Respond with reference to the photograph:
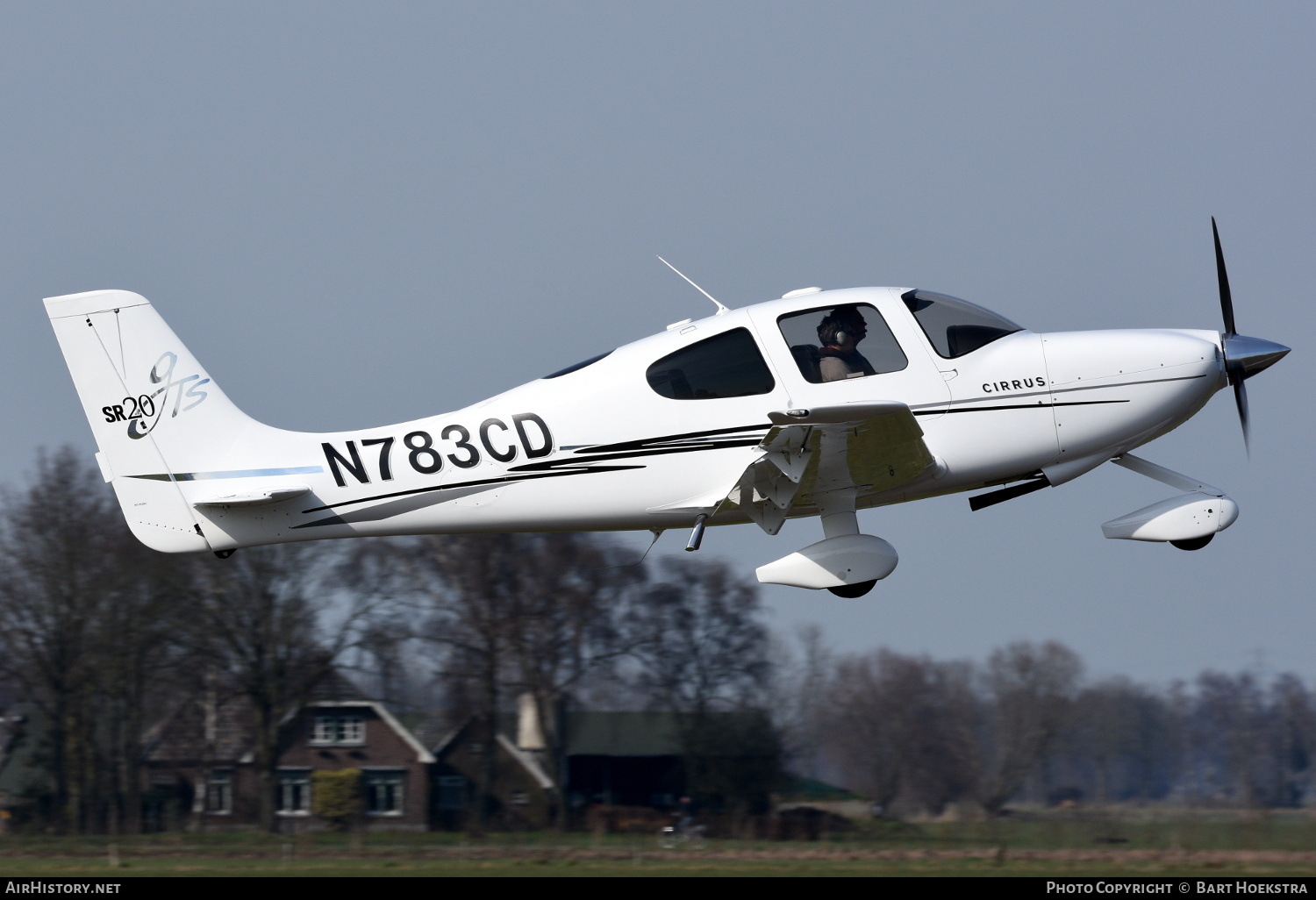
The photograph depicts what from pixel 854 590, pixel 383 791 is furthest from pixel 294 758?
pixel 854 590

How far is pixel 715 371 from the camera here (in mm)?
9523

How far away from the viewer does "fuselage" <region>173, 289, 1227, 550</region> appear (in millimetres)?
9492

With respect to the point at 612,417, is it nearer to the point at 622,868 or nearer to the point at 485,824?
the point at 622,868

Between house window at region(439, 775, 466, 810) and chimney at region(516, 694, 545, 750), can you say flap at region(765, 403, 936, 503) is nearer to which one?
house window at region(439, 775, 466, 810)

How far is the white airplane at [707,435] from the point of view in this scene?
31.1 ft

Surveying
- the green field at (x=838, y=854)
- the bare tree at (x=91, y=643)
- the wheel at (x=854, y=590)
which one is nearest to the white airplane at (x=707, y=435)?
the wheel at (x=854, y=590)

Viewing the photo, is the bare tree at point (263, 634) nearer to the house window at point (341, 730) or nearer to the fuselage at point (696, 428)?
the house window at point (341, 730)

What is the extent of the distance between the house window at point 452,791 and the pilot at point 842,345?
18.2 metres

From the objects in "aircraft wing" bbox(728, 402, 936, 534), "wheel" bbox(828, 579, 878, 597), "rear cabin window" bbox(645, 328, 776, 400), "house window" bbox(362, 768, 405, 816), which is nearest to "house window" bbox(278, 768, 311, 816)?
"house window" bbox(362, 768, 405, 816)

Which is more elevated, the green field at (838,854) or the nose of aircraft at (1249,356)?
the nose of aircraft at (1249,356)

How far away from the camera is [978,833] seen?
17609mm

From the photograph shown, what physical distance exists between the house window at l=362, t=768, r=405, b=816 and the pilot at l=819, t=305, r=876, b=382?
19215mm

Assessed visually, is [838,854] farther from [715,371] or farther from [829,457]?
[715,371]
